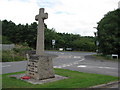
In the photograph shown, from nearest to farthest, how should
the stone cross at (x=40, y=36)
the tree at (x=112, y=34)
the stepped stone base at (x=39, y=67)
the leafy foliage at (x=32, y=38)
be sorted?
the stepped stone base at (x=39, y=67)
the stone cross at (x=40, y=36)
the tree at (x=112, y=34)
the leafy foliage at (x=32, y=38)

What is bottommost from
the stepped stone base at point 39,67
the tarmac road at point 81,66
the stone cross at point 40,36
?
the tarmac road at point 81,66

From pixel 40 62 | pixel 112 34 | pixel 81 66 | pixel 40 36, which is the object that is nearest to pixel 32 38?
pixel 112 34

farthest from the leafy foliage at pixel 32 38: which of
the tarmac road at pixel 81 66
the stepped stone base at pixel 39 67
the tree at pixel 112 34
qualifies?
the stepped stone base at pixel 39 67

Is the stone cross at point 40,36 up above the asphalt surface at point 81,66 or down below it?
above

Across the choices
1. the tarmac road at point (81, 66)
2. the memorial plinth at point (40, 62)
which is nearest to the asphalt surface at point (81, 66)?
the tarmac road at point (81, 66)

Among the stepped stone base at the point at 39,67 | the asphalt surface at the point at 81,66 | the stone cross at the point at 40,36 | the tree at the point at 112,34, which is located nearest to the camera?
the stepped stone base at the point at 39,67

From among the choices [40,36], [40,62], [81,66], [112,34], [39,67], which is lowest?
[81,66]

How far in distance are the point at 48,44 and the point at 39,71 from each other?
5490 centimetres

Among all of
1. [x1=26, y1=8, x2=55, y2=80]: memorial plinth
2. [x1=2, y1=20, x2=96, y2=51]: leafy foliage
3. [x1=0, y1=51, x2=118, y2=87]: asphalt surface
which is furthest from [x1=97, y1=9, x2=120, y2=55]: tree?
[x1=2, y1=20, x2=96, y2=51]: leafy foliage

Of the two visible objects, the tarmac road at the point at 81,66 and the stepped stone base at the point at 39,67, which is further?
the tarmac road at the point at 81,66

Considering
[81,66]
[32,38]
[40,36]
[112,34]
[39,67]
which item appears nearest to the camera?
[39,67]

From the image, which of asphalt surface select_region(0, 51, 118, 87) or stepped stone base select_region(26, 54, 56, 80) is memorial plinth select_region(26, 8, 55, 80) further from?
asphalt surface select_region(0, 51, 118, 87)

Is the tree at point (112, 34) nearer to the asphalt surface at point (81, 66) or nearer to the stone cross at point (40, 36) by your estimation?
the asphalt surface at point (81, 66)

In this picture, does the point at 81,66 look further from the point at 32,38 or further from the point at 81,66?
the point at 32,38
